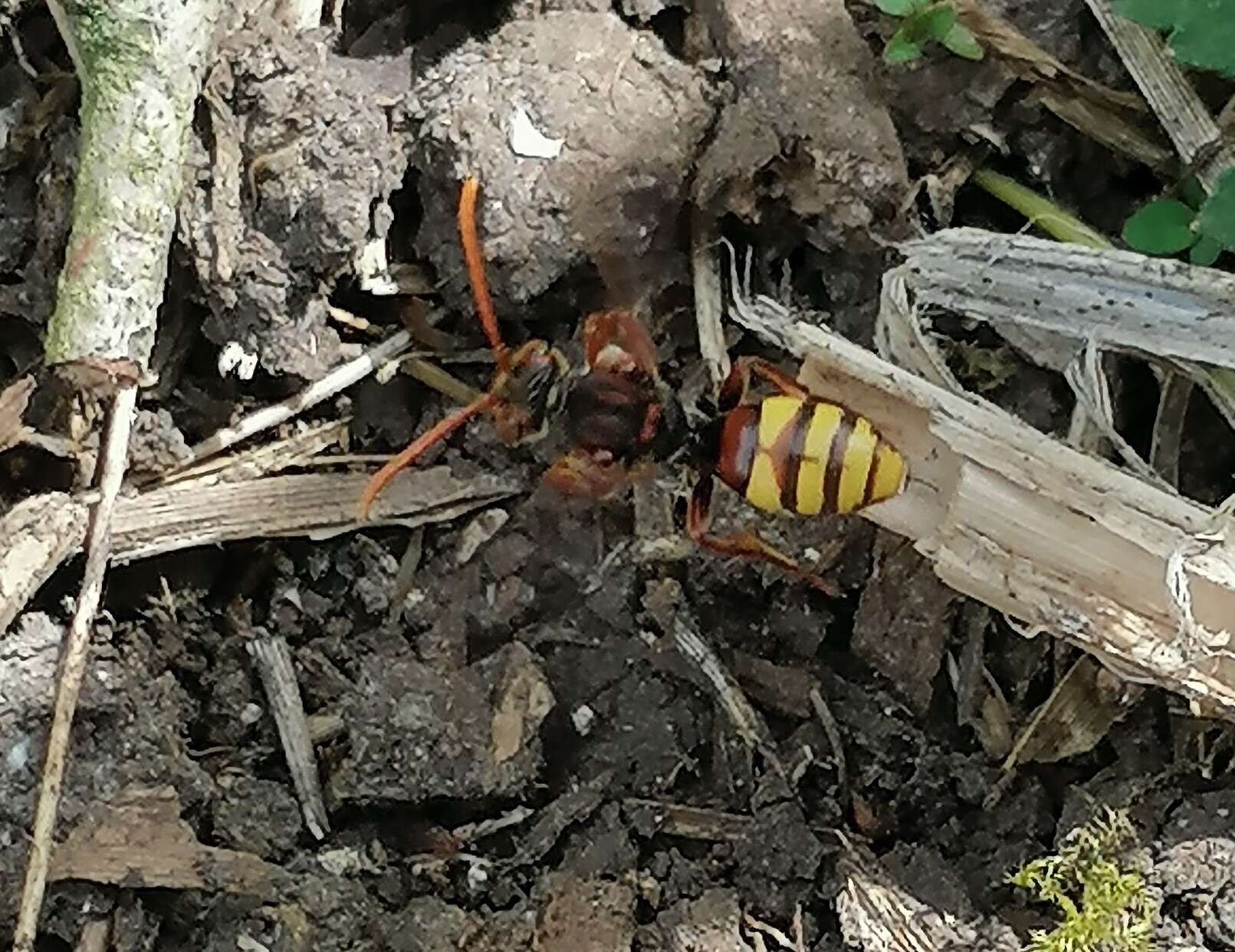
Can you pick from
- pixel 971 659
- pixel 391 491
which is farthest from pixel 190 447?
pixel 971 659

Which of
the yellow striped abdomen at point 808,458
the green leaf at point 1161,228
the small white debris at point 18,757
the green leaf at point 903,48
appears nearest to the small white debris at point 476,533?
the yellow striped abdomen at point 808,458

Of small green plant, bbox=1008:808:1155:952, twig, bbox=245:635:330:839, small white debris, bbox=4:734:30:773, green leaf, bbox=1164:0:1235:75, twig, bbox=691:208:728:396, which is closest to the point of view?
green leaf, bbox=1164:0:1235:75

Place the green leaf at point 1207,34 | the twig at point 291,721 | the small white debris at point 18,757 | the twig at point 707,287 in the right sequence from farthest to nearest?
the twig at point 707,287 < the twig at point 291,721 < the small white debris at point 18,757 < the green leaf at point 1207,34

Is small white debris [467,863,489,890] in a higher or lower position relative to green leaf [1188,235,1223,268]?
lower

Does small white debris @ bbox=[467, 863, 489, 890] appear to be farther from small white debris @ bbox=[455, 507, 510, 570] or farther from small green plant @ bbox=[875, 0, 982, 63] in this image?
small green plant @ bbox=[875, 0, 982, 63]

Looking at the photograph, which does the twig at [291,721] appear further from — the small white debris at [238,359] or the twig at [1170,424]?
the twig at [1170,424]

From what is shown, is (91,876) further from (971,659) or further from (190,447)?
(971,659)

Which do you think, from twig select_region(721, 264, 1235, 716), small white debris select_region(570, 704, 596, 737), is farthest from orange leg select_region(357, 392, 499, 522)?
twig select_region(721, 264, 1235, 716)
